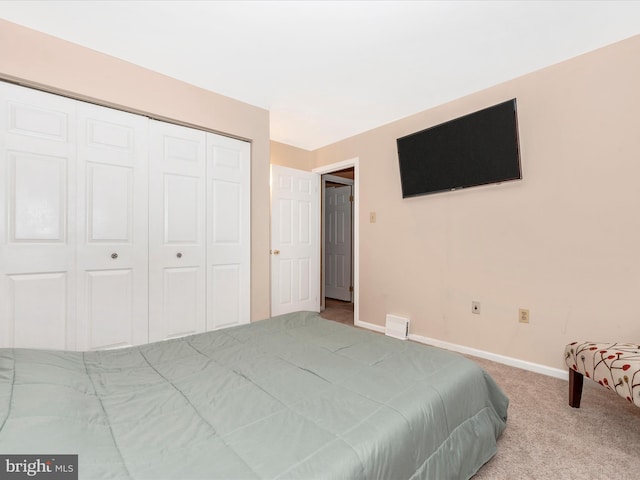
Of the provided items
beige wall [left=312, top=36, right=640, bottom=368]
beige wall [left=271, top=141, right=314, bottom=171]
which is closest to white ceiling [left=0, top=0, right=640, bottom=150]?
beige wall [left=312, top=36, right=640, bottom=368]

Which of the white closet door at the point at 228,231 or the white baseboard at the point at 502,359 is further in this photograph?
the white closet door at the point at 228,231

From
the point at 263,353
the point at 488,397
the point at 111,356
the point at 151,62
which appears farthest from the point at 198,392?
the point at 151,62

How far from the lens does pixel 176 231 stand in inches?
104

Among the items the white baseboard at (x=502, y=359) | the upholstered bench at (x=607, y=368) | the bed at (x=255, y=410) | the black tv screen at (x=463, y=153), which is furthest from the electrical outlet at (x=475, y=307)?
the bed at (x=255, y=410)

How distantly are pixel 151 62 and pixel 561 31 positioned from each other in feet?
9.76

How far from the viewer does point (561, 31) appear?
2.04m

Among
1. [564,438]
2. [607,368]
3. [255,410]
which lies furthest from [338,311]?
[255,410]

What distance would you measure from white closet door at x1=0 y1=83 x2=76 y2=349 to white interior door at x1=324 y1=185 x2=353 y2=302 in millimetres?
3936

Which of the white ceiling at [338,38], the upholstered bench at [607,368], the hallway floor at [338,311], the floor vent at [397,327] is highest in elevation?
the white ceiling at [338,38]

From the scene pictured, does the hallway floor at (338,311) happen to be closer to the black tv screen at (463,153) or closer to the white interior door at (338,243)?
the white interior door at (338,243)

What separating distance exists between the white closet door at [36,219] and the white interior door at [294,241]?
2079mm

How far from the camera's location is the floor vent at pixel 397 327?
10.9 feet

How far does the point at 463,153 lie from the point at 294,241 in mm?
2262

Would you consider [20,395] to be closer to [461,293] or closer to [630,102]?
[461,293]
